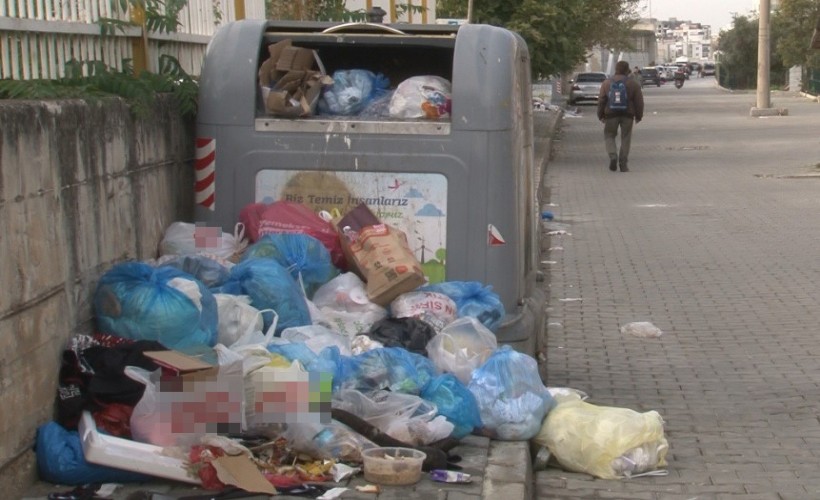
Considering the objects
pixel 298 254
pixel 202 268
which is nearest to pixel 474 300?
pixel 298 254

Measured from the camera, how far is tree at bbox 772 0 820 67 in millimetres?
52062

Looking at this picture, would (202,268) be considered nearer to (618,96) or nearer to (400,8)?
(400,8)

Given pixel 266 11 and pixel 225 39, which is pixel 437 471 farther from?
pixel 266 11

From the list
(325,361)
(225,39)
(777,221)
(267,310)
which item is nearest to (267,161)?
(225,39)

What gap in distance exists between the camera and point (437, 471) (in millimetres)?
4754

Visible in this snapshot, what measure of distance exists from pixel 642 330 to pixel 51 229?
5.39 m


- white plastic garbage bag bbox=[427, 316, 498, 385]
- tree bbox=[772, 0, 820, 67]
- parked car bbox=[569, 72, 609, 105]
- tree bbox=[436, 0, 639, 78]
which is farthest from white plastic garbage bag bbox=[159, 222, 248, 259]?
parked car bbox=[569, 72, 609, 105]

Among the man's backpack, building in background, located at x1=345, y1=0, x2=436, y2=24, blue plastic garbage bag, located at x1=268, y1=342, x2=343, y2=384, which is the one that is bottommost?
blue plastic garbage bag, located at x1=268, y1=342, x2=343, y2=384

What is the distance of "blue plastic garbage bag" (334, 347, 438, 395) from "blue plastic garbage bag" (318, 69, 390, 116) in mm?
1832

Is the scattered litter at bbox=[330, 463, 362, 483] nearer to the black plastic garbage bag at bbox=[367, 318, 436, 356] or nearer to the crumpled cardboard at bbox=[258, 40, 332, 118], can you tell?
the black plastic garbage bag at bbox=[367, 318, 436, 356]

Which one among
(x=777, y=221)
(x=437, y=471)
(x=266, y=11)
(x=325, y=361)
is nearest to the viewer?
(x=437, y=471)

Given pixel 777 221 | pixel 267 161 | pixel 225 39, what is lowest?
pixel 777 221

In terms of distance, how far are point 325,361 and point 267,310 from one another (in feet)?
1.77

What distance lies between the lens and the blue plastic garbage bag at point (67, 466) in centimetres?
440
